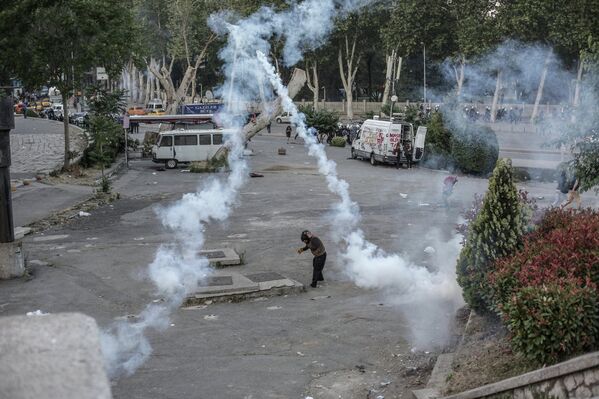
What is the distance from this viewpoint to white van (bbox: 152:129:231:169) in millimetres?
35938

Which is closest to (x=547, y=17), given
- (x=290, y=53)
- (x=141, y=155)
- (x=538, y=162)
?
(x=538, y=162)

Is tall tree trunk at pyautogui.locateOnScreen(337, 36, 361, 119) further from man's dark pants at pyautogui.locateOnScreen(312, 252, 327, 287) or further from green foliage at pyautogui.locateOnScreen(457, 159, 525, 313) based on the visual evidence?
green foliage at pyautogui.locateOnScreen(457, 159, 525, 313)

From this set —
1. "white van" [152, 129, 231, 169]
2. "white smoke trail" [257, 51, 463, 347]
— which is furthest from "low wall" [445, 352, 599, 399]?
"white van" [152, 129, 231, 169]

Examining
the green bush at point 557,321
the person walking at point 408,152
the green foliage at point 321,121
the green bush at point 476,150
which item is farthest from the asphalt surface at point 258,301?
the green foliage at point 321,121

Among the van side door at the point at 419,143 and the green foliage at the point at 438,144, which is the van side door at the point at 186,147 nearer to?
the van side door at the point at 419,143

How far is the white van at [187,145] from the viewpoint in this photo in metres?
35.9

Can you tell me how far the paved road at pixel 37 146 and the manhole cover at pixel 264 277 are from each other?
19.2 metres

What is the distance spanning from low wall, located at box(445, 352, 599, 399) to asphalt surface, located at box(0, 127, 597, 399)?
1.93 m

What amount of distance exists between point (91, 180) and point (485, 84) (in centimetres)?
3170

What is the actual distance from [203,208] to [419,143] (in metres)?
16.7

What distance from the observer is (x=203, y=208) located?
23.1m

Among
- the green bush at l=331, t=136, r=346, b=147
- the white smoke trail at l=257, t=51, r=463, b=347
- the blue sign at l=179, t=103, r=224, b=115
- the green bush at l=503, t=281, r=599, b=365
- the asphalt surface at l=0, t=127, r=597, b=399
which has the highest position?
the blue sign at l=179, t=103, r=224, b=115

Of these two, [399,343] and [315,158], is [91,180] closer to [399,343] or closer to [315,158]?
[315,158]

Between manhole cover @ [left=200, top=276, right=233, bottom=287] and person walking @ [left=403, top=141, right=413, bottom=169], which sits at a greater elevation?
person walking @ [left=403, top=141, right=413, bottom=169]
